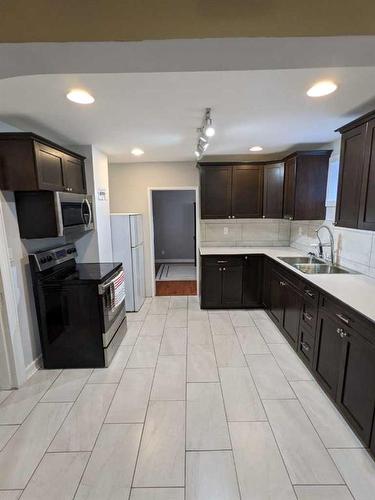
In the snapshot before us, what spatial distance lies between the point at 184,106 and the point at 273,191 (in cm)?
231

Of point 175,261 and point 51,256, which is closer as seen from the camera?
point 51,256

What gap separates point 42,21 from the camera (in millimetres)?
869

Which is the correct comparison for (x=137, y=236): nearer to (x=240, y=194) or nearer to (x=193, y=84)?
(x=240, y=194)

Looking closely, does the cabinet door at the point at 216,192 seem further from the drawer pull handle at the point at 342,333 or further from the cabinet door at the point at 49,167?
the drawer pull handle at the point at 342,333

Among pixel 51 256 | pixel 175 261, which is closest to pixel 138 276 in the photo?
pixel 51 256

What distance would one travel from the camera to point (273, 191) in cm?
384

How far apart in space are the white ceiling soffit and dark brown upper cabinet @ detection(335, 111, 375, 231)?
3.73ft

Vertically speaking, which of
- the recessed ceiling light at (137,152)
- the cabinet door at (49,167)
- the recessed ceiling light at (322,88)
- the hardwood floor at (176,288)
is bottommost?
the hardwood floor at (176,288)

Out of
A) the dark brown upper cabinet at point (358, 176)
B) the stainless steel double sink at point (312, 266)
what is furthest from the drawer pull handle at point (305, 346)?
the dark brown upper cabinet at point (358, 176)

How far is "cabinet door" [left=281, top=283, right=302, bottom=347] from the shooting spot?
2619 mm

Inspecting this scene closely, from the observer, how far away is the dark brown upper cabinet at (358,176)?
1.96 meters

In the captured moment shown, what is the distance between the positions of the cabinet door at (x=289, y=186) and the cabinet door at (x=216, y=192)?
2.77 ft

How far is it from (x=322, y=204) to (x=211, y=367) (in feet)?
8.34

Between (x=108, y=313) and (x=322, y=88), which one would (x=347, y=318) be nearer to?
(x=322, y=88)
